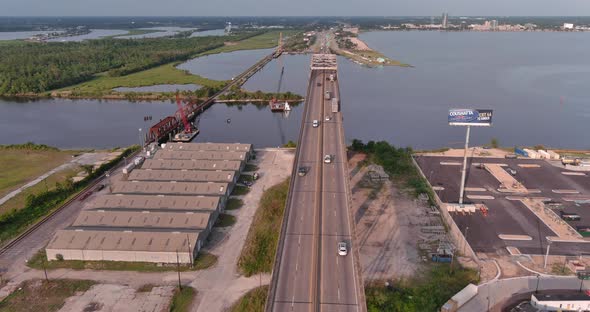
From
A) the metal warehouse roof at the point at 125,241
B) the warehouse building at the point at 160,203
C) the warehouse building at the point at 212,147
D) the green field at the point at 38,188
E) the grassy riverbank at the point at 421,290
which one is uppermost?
the warehouse building at the point at 212,147

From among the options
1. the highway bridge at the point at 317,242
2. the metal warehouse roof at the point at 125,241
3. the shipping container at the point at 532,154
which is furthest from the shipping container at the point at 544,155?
the metal warehouse roof at the point at 125,241

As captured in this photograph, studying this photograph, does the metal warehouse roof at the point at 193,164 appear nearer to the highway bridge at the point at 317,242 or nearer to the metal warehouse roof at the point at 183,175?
the metal warehouse roof at the point at 183,175

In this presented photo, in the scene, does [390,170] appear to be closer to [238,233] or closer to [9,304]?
[238,233]

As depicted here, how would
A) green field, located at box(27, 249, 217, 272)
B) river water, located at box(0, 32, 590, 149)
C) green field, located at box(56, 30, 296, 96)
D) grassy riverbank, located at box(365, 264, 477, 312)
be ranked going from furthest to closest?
1. green field, located at box(56, 30, 296, 96)
2. river water, located at box(0, 32, 590, 149)
3. green field, located at box(27, 249, 217, 272)
4. grassy riverbank, located at box(365, 264, 477, 312)

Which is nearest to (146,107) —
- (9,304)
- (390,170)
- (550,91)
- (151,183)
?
(151,183)

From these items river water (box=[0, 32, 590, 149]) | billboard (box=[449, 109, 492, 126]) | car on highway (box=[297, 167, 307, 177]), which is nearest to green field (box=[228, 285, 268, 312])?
car on highway (box=[297, 167, 307, 177])

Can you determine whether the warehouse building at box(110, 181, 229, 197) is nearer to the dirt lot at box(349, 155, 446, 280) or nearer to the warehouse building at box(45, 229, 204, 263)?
the warehouse building at box(45, 229, 204, 263)
